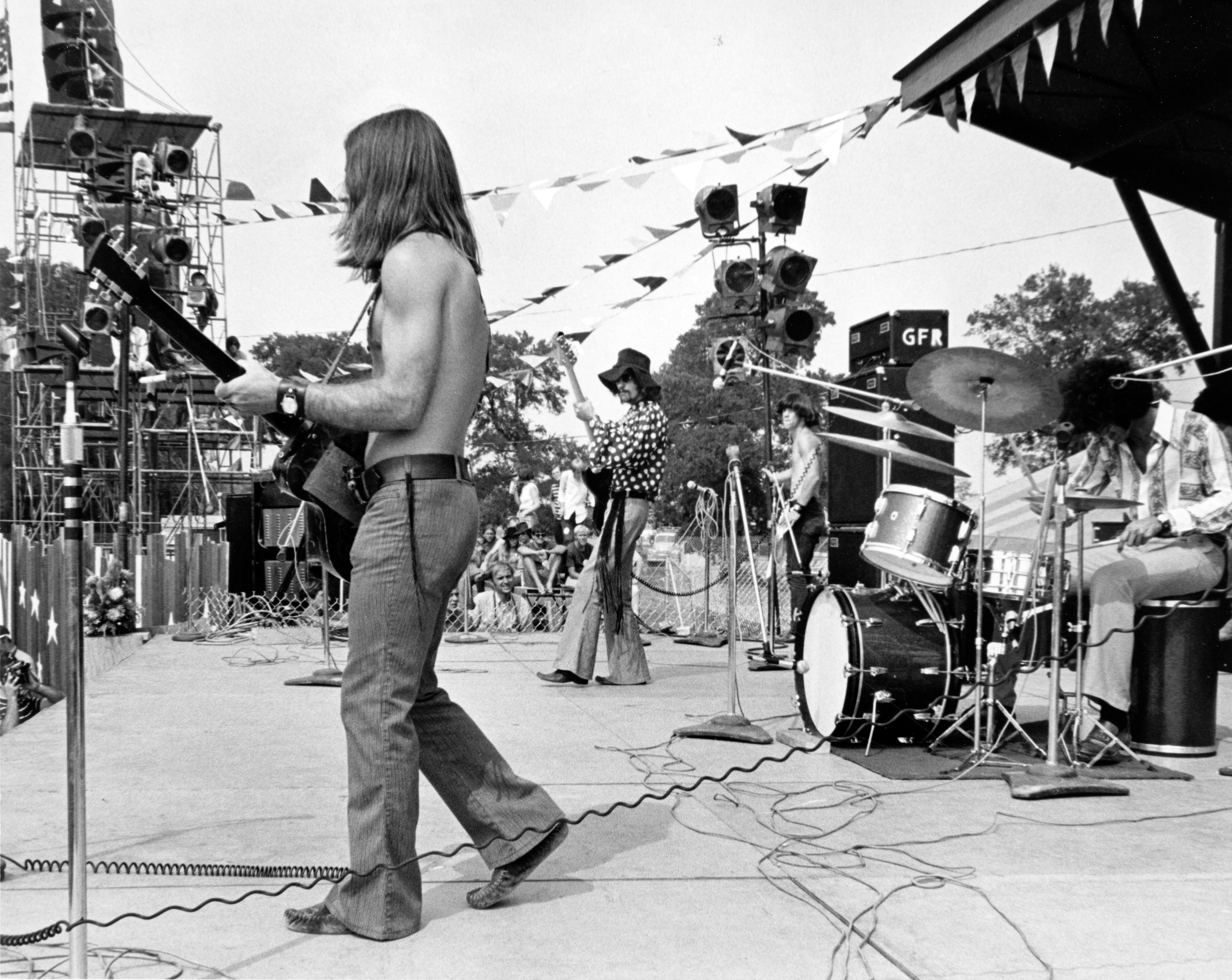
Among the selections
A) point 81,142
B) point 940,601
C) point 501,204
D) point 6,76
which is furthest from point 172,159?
point 940,601

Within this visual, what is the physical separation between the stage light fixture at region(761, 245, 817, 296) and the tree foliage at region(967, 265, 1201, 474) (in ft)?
32.2

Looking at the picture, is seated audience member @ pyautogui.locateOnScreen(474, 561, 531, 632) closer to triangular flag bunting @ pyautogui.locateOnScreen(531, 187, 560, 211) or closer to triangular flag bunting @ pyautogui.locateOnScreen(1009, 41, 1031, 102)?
triangular flag bunting @ pyautogui.locateOnScreen(531, 187, 560, 211)

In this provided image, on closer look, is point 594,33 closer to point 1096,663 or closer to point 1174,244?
point 1096,663

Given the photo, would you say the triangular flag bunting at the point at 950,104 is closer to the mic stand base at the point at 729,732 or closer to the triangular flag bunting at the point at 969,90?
the triangular flag bunting at the point at 969,90

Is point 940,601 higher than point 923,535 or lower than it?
lower

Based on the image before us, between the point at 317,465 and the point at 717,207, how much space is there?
639 cm

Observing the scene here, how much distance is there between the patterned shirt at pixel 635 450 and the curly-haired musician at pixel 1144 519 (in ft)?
9.09

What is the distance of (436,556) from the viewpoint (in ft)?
9.66

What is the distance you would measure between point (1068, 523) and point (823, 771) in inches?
55.6

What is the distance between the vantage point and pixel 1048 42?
5973 mm

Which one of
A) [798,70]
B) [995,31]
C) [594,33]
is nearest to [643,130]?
[798,70]

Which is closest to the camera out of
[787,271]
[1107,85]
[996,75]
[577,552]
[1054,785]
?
[1054,785]

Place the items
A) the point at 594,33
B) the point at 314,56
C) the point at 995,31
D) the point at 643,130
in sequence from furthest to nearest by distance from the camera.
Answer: the point at 643,130
the point at 995,31
the point at 594,33
the point at 314,56

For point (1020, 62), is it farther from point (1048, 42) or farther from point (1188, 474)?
point (1188, 474)
